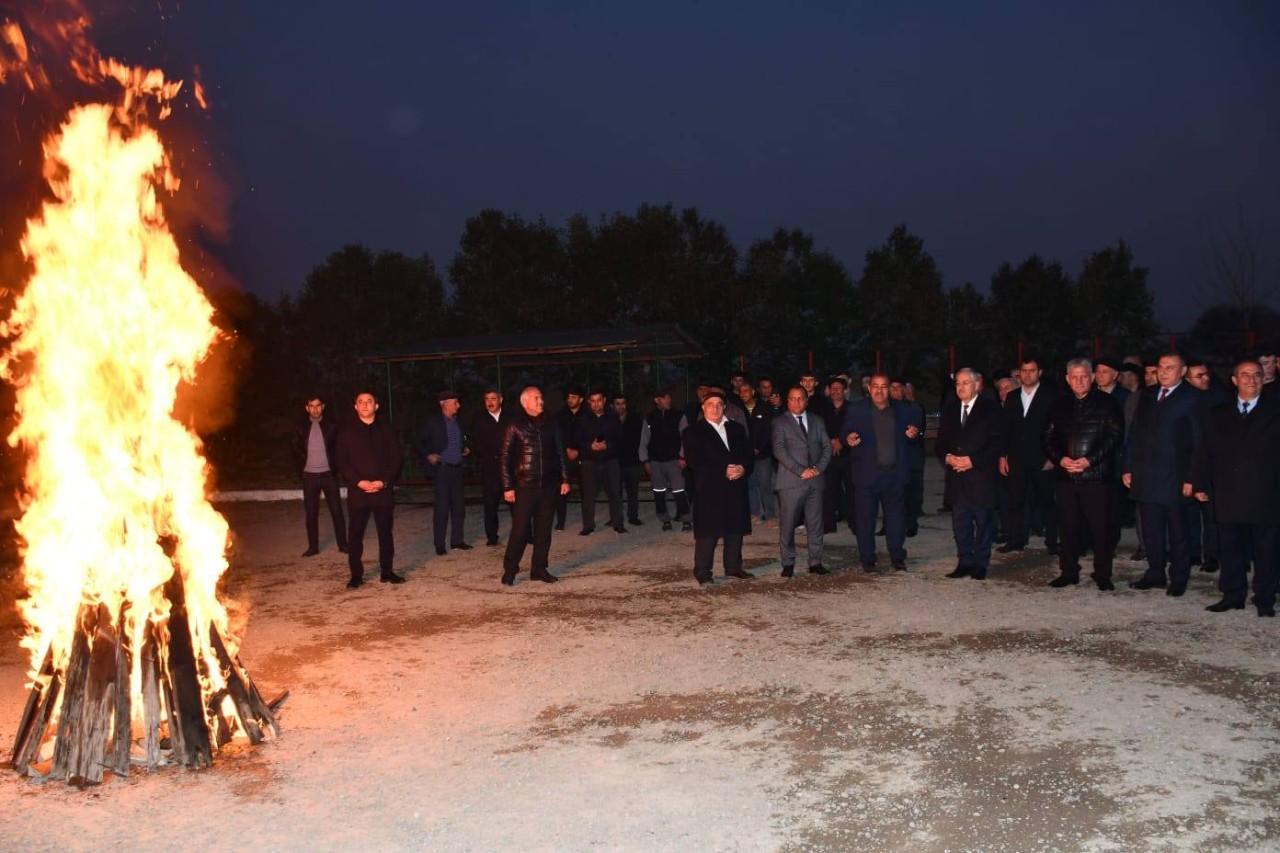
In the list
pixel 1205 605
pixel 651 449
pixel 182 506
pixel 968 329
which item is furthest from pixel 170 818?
pixel 968 329

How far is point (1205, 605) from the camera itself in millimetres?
8398

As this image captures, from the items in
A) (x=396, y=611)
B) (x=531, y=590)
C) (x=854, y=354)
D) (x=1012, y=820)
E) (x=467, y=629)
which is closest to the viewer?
(x=1012, y=820)

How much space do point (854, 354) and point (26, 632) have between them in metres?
33.8

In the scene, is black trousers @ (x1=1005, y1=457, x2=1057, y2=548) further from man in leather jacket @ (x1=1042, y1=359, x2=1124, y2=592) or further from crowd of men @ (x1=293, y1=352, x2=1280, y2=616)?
man in leather jacket @ (x1=1042, y1=359, x2=1124, y2=592)

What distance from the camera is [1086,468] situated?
9250mm

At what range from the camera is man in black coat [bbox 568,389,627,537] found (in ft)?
45.3

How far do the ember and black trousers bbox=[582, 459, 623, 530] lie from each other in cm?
760

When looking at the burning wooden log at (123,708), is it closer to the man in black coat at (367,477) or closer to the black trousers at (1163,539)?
the man in black coat at (367,477)

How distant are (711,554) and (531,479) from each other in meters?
1.92

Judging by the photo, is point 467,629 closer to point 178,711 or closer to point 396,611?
point 396,611

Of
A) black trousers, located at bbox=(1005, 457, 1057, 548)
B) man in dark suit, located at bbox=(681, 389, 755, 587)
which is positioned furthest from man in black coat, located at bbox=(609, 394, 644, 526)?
black trousers, located at bbox=(1005, 457, 1057, 548)

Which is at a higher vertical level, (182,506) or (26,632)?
(182,506)

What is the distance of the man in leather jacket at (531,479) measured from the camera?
34.2 feet

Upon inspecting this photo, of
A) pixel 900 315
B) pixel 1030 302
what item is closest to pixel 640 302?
pixel 900 315
